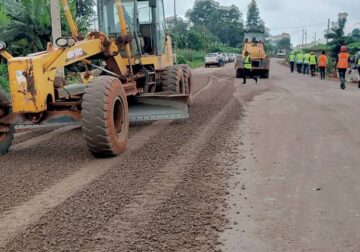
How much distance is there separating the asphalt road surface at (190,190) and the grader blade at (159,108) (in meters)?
0.35

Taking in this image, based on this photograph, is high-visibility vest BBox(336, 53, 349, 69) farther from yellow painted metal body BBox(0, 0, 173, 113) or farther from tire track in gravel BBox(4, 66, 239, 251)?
yellow painted metal body BBox(0, 0, 173, 113)

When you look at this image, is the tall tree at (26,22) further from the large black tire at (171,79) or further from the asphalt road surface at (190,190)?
the asphalt road surface at (190,190)

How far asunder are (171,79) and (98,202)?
689 cm

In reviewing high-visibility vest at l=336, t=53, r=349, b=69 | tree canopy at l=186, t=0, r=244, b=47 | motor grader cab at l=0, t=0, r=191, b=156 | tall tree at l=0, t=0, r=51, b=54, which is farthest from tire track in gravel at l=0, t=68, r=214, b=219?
tree canopy at l=186, t=0, r=244, b=47

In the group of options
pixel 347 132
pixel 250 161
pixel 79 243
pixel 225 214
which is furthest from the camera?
pixel 347 132

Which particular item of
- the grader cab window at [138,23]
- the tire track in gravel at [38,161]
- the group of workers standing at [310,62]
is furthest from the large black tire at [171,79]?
the group of workers standing at [310,62]

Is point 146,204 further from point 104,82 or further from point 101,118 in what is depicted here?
point 104,82

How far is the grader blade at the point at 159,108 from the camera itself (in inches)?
385

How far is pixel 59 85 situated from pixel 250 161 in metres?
3.32

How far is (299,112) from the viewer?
12234 millimetres

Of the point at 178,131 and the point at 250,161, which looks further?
the point at 178,131

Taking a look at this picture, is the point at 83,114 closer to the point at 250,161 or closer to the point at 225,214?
the point at 250,161

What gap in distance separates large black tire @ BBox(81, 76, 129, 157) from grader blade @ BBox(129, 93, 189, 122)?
6.15ft

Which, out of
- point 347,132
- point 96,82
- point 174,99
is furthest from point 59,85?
point 347,132
